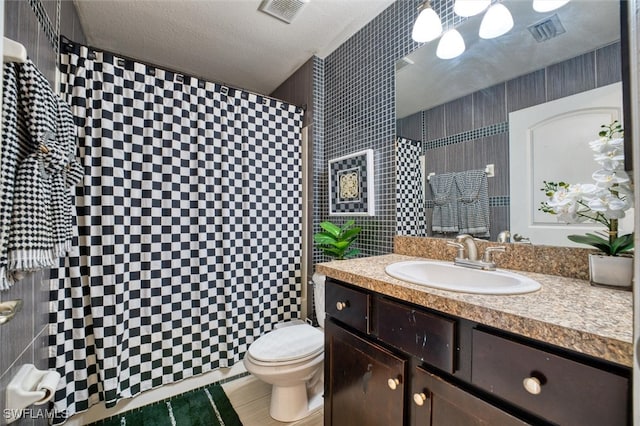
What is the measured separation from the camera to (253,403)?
1555mm

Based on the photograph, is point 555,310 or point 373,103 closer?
point 555,310

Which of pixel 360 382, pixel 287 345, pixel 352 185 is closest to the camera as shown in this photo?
pixel 360 382

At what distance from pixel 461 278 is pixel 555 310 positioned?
0.46m

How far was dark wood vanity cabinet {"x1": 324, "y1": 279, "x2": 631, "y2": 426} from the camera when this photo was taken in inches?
19.9

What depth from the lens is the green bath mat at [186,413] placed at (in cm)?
140

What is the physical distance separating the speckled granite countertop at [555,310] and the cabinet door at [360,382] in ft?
0.76

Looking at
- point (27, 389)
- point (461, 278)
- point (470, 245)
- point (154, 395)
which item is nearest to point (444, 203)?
point (470, 245)

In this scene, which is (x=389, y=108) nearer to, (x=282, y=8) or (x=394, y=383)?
(x=282, y=8)

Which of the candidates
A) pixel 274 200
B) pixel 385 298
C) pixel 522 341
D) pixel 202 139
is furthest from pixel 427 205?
pixel 202 139

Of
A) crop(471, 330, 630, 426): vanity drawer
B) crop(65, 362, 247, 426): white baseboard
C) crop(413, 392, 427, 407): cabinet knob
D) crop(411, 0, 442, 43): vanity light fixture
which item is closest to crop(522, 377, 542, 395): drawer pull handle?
crop(471, 330, 630, 426): vanity drawer

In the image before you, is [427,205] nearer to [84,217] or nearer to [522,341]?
[522,341]

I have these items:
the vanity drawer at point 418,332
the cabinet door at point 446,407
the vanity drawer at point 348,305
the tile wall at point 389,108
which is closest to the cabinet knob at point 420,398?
the cabinet door at point 446,407

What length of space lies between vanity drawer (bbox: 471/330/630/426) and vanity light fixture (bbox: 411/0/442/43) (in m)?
1.38

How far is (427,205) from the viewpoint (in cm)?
137
